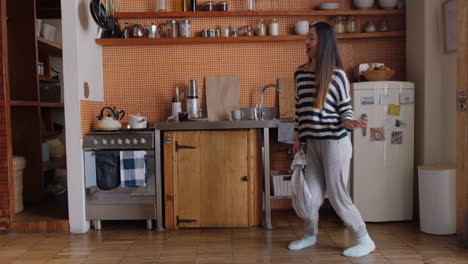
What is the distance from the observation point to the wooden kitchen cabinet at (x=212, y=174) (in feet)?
11.9

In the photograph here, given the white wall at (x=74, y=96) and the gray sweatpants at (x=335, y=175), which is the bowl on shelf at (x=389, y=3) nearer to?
the gray sweatpants at (x=335, y=175)

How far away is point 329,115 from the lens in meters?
2.91

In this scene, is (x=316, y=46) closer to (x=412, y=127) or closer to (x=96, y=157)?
(x=412, y=127)

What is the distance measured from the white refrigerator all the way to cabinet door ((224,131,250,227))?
92cm

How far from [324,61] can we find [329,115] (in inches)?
13.7

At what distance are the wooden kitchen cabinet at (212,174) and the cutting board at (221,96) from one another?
0.60 m

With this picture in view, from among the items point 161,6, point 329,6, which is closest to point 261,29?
point 329,6

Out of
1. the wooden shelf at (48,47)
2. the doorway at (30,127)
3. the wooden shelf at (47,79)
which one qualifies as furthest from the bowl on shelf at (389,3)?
the wooden shelf at (47,79)

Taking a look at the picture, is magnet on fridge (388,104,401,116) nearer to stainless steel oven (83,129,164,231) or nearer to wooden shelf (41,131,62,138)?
stainless steel oven (83,129,164,231)

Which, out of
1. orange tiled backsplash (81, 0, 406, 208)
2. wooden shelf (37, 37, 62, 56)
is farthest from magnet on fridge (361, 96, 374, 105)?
wooden shelf (37, 37, 62, 56)

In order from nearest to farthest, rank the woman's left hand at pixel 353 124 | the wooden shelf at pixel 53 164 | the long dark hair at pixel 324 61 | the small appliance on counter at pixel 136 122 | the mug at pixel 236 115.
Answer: the woman's left hand at pixel 353 124 → the long dark hair at pixel 324 61 → the small appliance on counter at pixel 136 122 → the mug at pixel 236 115 → the wooden shelf at pixel 53 164

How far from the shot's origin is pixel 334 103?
2.93m

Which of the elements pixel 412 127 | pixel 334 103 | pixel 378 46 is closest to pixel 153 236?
pixel 334 103

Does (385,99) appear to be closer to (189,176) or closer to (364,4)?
(364,4)
